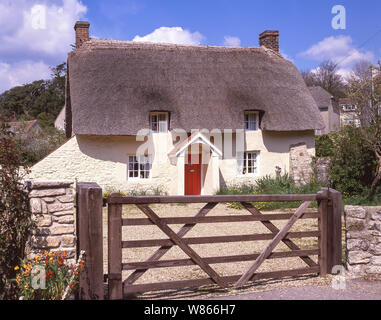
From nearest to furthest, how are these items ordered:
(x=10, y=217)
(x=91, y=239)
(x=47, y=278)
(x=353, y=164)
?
(x=47, y=278) < (x=10, y=217) < (x=91, y=239) < (x=353, y=164)

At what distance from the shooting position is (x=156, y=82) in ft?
58.4

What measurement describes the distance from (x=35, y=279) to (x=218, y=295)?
2222 millimetres

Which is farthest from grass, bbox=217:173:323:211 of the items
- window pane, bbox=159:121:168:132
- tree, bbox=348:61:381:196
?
window pane, bbox=159:121:168:132

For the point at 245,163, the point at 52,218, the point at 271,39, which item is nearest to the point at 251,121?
the point at 245,163

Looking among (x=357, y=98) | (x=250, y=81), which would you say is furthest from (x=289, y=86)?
(x=357, y=98)

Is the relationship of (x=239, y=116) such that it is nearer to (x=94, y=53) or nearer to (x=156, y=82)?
(x=156, y=82)

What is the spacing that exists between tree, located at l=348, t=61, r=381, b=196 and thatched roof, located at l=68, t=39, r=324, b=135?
12.4ft

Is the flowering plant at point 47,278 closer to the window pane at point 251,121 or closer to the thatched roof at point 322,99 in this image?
the window pane at point 251,121

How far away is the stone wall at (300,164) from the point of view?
59.4 ft

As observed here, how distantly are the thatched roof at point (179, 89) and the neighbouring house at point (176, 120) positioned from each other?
4 cm

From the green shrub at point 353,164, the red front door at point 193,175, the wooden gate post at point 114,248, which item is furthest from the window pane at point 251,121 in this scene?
the wooden gate post at point 114,248

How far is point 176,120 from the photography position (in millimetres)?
17000

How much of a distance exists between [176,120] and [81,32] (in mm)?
6739

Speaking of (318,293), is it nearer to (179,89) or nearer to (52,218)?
(52,218)
